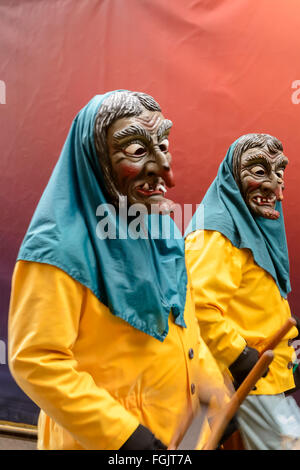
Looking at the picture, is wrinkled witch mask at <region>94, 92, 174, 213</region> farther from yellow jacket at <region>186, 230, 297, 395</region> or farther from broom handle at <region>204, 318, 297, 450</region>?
yellow jacket at <region>186, 230, 297, 395</region>

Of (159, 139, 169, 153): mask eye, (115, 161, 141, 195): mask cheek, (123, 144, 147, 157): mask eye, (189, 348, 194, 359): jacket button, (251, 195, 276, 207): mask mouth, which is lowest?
(189, 348, 194, 359): jacket button

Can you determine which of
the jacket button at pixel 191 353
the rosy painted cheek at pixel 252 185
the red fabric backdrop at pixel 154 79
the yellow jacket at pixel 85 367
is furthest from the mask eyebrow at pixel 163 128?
the red fabric backdrop at pixel 154 79

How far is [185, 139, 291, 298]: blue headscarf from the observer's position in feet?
5.30

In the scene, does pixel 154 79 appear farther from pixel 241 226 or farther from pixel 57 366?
pixel 57 366

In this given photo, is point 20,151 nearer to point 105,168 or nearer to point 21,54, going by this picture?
point 21,54

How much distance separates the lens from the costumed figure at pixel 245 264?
4.79 ft

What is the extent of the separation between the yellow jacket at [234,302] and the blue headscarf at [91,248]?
1.26 feet

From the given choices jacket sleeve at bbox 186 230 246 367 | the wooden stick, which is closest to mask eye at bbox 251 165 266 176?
jacket sleeve at bbox 186 230 246 367

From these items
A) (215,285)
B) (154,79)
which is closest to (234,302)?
(215,285)

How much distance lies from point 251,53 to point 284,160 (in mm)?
812

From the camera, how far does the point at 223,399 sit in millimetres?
910

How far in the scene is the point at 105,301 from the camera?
98 cm

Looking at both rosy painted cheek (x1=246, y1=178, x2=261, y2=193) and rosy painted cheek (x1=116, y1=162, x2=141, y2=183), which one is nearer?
rosy painted cheek (x1=116, y1=162, x2=141, y2=183)

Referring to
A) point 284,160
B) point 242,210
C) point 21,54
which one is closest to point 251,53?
point 284,160
